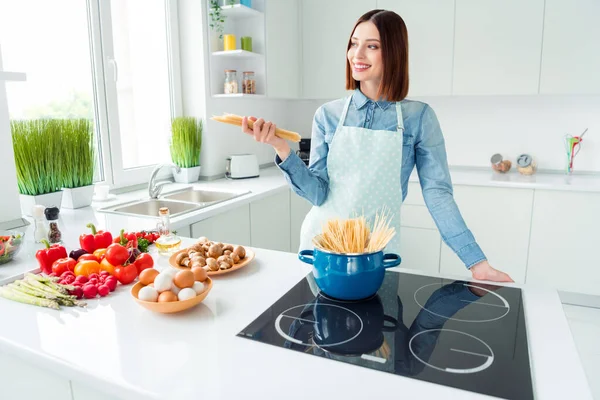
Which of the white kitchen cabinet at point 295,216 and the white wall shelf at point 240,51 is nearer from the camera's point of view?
the white wall shelf at point 240,51

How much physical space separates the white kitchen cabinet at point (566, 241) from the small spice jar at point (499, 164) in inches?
19.2

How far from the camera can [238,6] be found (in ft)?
9.32

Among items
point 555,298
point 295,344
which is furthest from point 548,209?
point 295,344

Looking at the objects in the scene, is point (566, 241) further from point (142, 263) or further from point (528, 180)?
point (142, 263)

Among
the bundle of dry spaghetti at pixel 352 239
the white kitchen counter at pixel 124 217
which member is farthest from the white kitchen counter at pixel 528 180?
the bundle of dry spaghetti at pixel 352 239

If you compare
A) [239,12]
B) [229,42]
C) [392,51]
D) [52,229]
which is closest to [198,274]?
[52,229]

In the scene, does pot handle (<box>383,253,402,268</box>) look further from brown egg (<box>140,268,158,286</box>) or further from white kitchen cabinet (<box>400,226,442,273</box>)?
white kitchen cabinet (<box>400,226,442,273</box>)

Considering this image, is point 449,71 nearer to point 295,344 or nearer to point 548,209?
point 548,209

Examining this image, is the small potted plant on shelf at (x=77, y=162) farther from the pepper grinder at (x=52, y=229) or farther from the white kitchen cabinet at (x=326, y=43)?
the white kitchen cabinet at (x=326, y=43)

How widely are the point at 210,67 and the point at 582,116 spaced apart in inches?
104

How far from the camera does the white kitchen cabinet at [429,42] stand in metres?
3.15

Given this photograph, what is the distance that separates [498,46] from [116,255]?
285cm

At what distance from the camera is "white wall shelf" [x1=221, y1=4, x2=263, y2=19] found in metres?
2.86

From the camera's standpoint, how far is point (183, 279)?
1018 millimetres
